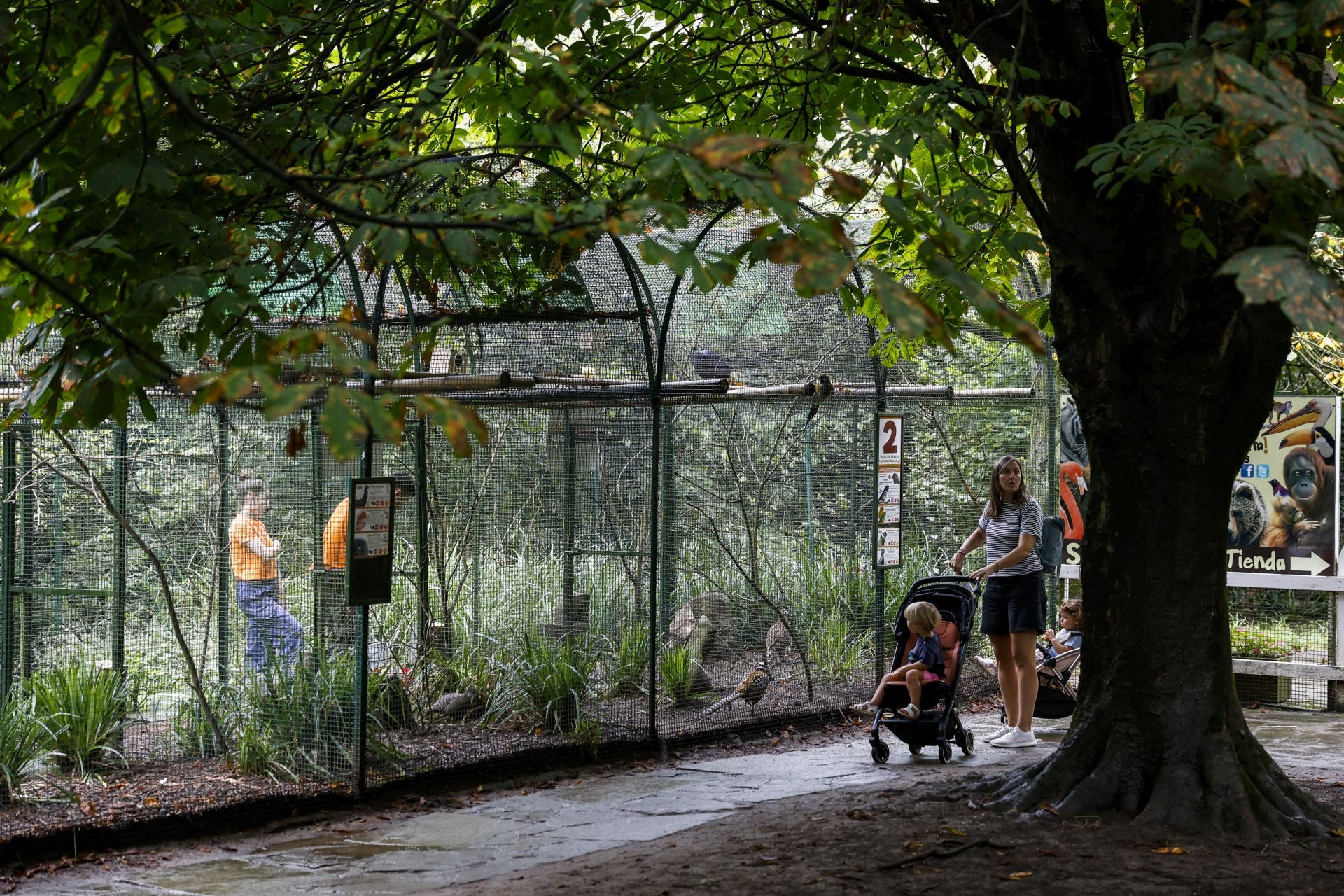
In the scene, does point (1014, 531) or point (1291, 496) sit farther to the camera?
point (1291, 496)

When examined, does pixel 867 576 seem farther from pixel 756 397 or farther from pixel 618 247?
pixel 618 247

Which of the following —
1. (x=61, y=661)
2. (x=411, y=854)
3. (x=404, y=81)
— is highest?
(x=404, y=81)

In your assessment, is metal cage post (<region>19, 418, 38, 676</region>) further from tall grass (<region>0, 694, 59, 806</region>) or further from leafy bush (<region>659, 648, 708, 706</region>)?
leafy bush (<region>659, 648, 708, 706</region>)

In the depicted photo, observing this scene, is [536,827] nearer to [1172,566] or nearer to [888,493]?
[1172,566]

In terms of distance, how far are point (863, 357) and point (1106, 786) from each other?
4.72 metres

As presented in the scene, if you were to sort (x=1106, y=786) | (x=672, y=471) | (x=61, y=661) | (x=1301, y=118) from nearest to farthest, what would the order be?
(x=1301, y=118) → (x=1106, y=786) → (x=61, y=661) → (x=672, y=471)

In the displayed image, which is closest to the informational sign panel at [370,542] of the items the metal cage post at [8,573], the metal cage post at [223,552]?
the metal cage post at [223,552]

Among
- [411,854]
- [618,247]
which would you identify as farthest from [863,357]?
[411,854]

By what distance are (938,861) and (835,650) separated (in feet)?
16.5

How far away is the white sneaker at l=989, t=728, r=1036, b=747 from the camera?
9250 millimetres

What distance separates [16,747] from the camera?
6918 millimetres

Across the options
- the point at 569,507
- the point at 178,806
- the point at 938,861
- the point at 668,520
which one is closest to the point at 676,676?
the point at 668,520

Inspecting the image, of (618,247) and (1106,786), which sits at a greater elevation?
(618,247)

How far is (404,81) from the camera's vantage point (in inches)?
276
